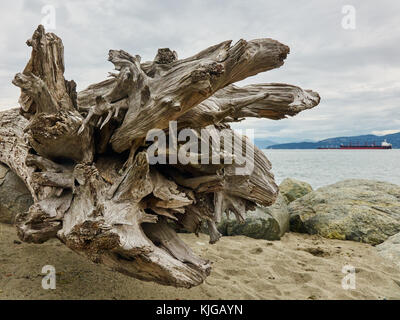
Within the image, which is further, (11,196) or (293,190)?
(293,190)

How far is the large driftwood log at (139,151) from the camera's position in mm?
2537

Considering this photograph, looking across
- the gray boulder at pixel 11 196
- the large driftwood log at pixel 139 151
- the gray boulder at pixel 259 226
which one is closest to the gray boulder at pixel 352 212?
the gray boulder at pixel 259 226

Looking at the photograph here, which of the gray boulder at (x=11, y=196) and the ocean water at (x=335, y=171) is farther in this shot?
the ocean water at (x=335, y=171)

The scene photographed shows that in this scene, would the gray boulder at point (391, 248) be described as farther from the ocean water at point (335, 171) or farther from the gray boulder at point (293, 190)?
the ocean water at point (335, 171)

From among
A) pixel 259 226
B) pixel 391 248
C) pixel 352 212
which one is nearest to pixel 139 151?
pixel 259 226

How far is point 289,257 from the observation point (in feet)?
16.8

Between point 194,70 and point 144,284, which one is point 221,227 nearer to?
point 144,284

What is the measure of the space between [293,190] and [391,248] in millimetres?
3857

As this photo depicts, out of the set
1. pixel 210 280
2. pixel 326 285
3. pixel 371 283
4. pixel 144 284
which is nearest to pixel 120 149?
pixel 144 284

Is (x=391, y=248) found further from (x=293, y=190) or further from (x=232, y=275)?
(x=293, y=190)

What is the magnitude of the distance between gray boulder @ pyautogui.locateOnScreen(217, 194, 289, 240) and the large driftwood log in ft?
9.70

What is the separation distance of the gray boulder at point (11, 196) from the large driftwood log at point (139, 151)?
7.14 ft

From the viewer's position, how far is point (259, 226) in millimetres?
6441
